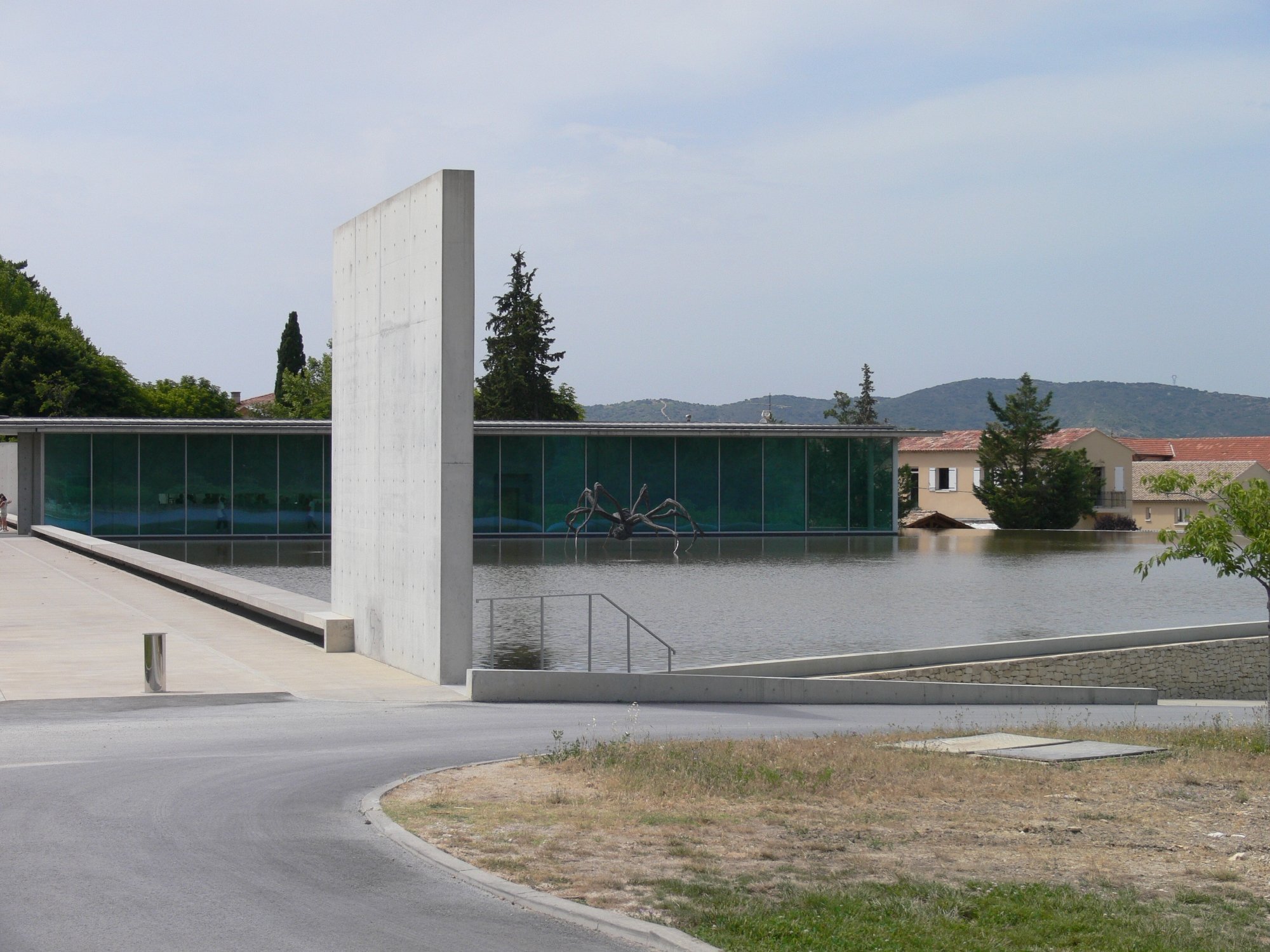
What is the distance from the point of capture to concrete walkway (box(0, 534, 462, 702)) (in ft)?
45.9

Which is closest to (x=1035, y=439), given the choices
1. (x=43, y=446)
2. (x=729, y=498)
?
(x=729, y=498)

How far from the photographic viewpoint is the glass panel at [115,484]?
41875 mm

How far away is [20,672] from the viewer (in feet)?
47.3

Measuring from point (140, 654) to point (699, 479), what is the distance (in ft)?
107

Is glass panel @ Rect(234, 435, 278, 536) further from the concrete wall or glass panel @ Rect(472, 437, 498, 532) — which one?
the concrete wall

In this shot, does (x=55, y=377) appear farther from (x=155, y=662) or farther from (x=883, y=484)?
(x=155, y=662)

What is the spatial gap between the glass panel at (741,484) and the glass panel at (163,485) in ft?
59.2

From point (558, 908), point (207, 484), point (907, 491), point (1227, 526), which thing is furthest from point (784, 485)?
point (558, 908)

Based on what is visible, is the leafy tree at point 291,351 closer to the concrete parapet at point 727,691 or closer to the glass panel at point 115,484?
the glass panel at point 115,484

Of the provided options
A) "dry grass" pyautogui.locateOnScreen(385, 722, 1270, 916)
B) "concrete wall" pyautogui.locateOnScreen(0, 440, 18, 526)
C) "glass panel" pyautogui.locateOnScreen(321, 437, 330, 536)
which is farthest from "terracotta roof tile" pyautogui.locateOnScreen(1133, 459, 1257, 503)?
"dry grass" pyautogui.locateOnScreen(385, 722, 1270, 916)

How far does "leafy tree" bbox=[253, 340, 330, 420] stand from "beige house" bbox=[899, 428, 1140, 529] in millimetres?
36778

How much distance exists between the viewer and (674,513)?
43.1 m

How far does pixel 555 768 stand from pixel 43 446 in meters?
36.3

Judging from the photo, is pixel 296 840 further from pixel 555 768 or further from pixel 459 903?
pixel 555 768
